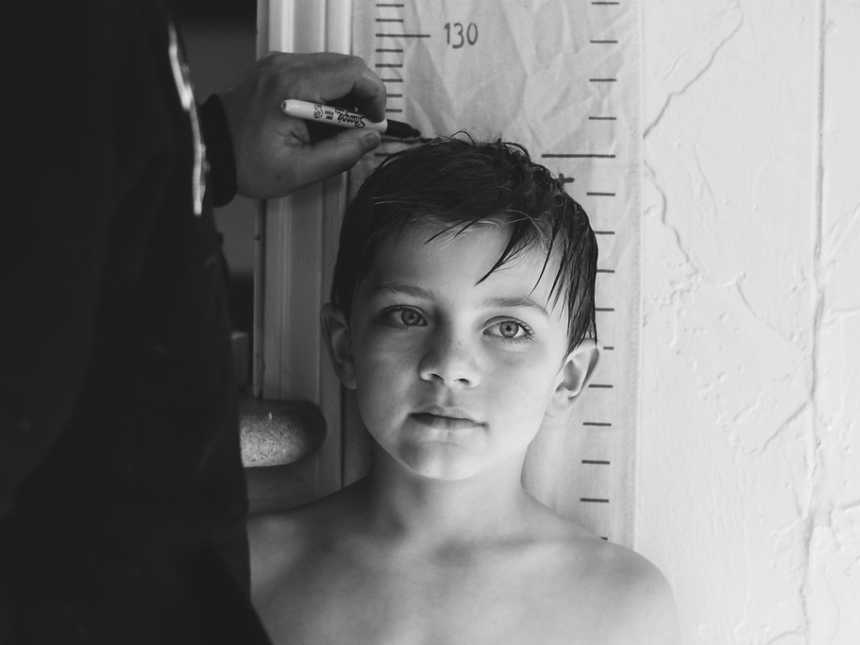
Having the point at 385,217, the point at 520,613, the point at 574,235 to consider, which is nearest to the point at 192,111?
the point at 385,217

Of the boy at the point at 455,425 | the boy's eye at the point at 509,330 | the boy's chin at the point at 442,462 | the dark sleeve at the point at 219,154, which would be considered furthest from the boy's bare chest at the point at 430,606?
the dark sleeve at the point at 219,154

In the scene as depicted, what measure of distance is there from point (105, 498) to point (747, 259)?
2.57ft

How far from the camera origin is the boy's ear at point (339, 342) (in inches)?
39.6

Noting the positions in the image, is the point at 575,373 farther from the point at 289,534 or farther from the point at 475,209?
the point at 289,534

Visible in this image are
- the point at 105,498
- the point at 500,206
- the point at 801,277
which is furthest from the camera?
the point at 801,277

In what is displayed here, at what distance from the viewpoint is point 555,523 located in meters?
1.03

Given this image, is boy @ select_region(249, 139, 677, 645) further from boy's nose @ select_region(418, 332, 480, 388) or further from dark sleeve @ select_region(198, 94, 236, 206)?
dark sleeve @ select_region(198, 94, 236, 206)

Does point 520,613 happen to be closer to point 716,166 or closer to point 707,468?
point 707,468

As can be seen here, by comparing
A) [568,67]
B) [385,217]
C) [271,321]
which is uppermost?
[568,67]

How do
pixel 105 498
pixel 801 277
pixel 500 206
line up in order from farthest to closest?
1. pixel 801 277
2. pixel 500 206
3. pixel 105 498

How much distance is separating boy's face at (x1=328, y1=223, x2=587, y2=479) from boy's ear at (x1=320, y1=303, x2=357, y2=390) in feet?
0.20

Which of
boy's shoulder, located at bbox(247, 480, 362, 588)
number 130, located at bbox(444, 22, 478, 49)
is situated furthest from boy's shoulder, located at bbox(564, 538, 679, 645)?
number 130, located at bbox(444, 22, 478, 49)

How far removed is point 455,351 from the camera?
906 millimetres

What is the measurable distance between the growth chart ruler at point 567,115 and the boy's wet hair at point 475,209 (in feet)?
0.21
